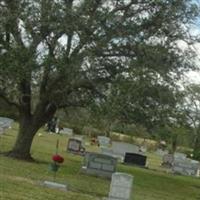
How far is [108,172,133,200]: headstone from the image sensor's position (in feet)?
49.6

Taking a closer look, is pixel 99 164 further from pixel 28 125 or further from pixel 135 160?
pixel 135 160

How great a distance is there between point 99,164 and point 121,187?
35.0 feet

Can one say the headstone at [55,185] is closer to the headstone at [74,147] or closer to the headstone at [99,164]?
the headstone at [99,164]

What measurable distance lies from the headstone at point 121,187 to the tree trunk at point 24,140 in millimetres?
12417

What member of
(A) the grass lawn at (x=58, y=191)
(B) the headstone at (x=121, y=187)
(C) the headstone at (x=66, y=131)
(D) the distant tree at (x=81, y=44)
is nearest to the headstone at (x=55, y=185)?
(A) the grass lawn at (x=58, y=191)

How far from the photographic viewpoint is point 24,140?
90.2ft

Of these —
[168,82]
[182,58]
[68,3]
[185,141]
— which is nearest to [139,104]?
[168,82]

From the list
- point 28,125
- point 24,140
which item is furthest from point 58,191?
point 28,125

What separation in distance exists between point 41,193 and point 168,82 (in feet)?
32.2

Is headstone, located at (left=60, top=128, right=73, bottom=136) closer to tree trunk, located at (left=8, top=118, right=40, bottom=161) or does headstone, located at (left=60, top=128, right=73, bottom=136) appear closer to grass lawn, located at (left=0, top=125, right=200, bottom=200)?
grass lawn, located at (left=0, top=125, right=200, bottom=200)

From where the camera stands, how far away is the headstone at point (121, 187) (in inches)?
595

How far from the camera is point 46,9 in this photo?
23.9 meters

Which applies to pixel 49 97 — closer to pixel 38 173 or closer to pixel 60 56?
pixel 60 56

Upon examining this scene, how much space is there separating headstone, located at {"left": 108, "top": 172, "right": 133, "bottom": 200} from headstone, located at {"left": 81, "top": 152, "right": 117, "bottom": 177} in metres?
10.3
